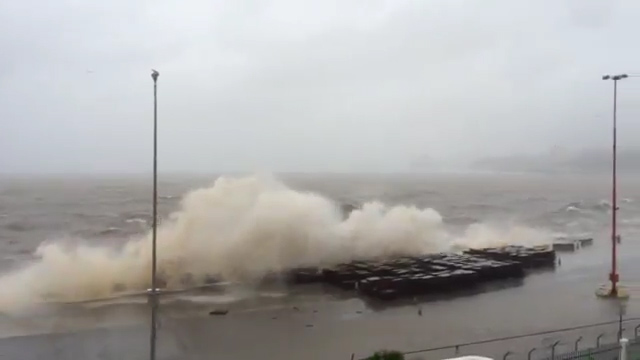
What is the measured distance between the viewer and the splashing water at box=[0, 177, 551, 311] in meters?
30.3

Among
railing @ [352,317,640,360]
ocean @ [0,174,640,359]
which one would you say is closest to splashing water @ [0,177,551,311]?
ocean @ [0,174,640,359]

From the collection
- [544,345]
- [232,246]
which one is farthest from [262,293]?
[544,345]

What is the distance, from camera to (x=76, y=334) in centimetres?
2105

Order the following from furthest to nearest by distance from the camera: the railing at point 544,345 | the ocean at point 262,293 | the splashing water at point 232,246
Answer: the splashing water at point 232,246 → the ocean at point 262,293 → the railing at point 544,345

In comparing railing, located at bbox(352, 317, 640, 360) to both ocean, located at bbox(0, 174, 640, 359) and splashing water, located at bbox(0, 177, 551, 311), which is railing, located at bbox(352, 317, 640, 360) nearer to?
ocean, located at bbox(0, 174, 640, 359)

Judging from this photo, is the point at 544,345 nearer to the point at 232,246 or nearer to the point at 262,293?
the point at 262,293

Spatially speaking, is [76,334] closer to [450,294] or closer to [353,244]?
[450,294]

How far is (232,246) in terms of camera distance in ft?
116

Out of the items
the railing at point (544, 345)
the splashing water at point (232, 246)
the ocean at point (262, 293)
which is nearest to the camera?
the railing at point (544, 345)

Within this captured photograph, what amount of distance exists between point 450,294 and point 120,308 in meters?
13.7

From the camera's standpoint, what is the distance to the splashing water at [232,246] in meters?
30.3

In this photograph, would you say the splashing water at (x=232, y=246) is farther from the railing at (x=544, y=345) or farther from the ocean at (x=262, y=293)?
the railing at (x=544, y=345)

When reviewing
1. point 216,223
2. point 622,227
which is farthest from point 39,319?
point 622,227

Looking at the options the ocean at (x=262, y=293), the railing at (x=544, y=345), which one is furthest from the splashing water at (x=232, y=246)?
the railing at (x=544, y=345)
